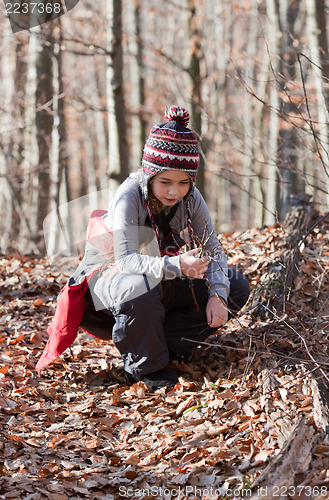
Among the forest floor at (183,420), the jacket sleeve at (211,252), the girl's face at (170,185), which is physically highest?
the girl's face at (170,185)

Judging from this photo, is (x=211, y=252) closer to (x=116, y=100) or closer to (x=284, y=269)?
(x=284, y=269)

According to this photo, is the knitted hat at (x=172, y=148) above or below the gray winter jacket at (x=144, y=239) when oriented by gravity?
above

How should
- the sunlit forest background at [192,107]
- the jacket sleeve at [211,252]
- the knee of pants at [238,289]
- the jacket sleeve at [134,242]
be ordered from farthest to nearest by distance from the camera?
the sunlit forest background at [192,107]
the knee of pants at [238,289]
the jacket sleeve at [211,252]
the jacket sleeve at [134,242]

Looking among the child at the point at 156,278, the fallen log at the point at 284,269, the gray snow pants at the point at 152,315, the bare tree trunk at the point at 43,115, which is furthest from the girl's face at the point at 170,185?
the bare tree trunk at the point at 43,115

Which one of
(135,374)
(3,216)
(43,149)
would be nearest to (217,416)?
(135,374)

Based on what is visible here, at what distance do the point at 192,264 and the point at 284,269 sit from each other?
1398mm

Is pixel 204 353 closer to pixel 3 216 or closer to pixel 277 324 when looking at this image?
pixel 277 324

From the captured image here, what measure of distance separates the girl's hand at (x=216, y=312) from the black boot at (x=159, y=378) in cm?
43

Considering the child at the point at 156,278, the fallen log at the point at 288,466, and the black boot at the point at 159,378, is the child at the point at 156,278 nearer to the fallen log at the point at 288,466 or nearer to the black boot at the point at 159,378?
the black boot at the point at 159,378

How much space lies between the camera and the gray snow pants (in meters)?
3.11

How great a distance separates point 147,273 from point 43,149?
6.66m

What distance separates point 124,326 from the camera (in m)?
3.14

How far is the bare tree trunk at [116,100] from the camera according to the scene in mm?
6109

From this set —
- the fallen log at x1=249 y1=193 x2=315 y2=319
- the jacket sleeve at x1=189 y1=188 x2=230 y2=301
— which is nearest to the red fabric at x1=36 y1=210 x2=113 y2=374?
the jacket sleeve at x1=189 y1=188 x2=230 y2=301
